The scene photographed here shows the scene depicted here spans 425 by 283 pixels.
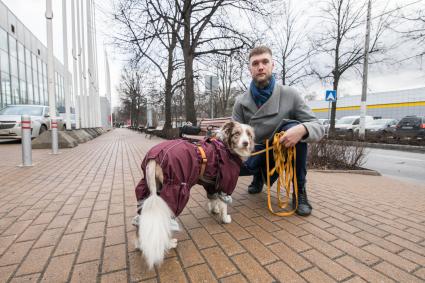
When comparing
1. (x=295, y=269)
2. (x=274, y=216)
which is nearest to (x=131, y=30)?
(x=274, y=216)

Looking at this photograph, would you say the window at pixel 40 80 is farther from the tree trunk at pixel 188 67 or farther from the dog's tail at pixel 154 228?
the dog's tail at pixel 154 228

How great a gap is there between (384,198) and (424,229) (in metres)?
1.25

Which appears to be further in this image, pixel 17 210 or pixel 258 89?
pixel 258 89

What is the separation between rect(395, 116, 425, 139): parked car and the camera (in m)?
15.7

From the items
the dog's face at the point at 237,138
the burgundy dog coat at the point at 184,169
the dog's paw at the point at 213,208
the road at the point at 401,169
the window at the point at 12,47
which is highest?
the window at the point at 12,47

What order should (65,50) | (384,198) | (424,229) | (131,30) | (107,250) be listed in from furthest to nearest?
(131,30)
(65,50)
(384,198)
(424,229)
(107,250)

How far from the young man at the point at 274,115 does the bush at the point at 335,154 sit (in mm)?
3807

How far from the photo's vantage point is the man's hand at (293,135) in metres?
2.75

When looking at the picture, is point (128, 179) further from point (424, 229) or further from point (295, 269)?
point (424, 229)

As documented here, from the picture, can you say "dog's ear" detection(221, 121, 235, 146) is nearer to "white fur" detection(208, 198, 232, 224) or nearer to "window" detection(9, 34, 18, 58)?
"white fur" detection(208, 198, 232, 224)

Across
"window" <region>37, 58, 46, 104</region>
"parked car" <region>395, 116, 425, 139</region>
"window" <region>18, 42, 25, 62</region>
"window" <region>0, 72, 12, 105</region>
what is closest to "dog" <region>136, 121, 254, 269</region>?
"parked car" <region>395, 116, 425, 139</region>

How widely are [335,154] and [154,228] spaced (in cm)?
629

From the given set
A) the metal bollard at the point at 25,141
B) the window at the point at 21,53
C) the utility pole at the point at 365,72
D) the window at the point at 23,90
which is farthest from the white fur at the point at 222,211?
the window at the point at 21,53

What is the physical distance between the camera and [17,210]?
9.74 feet
